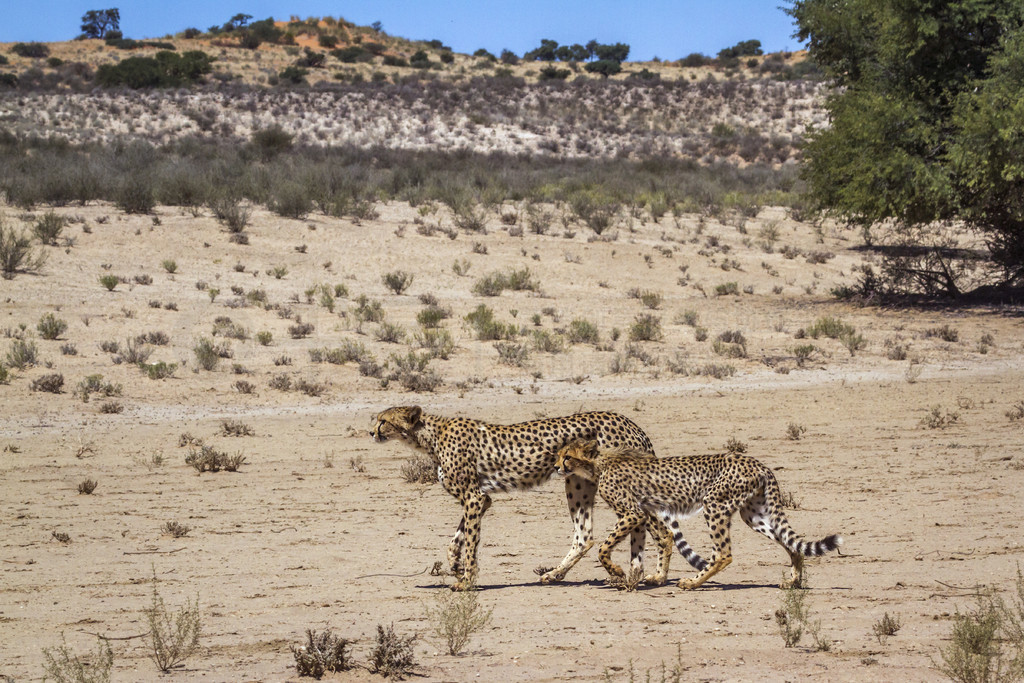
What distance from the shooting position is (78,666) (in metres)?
5.99

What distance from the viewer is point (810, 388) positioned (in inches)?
740

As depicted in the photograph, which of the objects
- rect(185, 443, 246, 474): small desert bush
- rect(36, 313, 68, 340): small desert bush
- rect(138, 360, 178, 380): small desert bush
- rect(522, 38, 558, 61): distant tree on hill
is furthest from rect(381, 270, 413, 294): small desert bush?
rect(522, 38, 558, 61): distant tree on hill

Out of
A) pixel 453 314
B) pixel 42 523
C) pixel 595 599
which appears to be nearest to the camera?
pixel 595 599

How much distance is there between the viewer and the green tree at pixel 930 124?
23203 millimetres

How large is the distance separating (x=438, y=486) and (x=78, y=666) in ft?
21.2

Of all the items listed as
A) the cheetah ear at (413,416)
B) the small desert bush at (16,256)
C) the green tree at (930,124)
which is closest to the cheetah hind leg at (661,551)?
the cheetah ear at (413,416)

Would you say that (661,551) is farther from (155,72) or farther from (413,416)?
(155,72)

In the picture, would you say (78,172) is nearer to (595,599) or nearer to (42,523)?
(42,523)

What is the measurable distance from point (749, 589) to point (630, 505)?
1.03 metres

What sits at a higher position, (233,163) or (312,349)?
(233,163)

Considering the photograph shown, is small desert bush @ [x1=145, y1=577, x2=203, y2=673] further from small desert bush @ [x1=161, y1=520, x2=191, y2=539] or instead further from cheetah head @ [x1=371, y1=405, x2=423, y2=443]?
small desert bush @ [x1=161, y1=520, x2=191, y2=539]

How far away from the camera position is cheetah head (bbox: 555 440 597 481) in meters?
8.14

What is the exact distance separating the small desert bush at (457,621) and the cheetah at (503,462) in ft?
1.77

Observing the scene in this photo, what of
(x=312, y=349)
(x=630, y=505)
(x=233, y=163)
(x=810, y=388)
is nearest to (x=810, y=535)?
(x=630, y=505)
